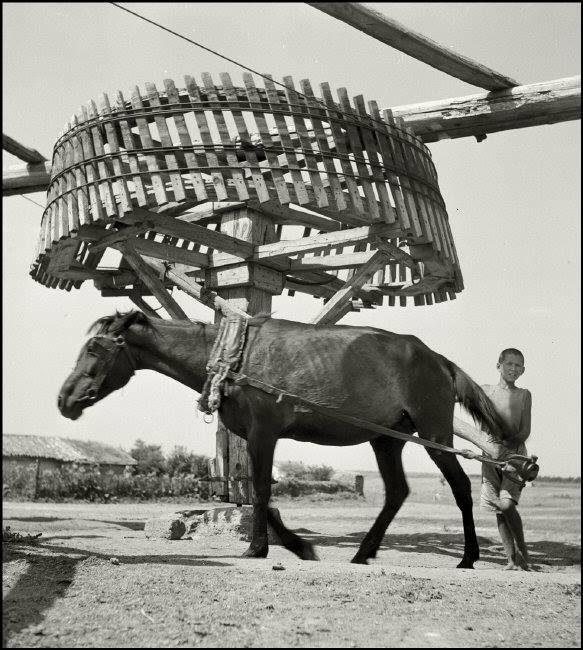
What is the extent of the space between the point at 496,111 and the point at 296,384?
4.71 meters

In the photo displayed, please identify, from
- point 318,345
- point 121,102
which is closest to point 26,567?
point 318,345

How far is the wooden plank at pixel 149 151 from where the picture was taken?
766cm

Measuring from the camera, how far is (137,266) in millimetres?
9039

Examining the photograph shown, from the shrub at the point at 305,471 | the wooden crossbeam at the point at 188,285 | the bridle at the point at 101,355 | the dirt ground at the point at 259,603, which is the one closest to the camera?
the dirt ground at the point at 259,603

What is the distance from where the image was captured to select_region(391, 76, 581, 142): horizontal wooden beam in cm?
894

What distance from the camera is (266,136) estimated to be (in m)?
7.73

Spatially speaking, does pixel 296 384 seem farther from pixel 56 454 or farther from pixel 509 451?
pixel 56 454

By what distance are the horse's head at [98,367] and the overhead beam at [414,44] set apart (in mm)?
2946

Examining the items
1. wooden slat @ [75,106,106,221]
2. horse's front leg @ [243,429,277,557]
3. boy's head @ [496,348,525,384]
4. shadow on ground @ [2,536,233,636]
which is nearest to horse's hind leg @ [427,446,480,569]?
boy's head @ [496,348,525,384]

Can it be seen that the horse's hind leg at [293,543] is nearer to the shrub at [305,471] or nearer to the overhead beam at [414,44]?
the overhead beam at [414,44]

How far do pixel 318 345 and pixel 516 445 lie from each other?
2.09 meters

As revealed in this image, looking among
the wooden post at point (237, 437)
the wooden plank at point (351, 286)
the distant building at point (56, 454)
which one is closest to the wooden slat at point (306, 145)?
the wooden plank at point (351, 286)

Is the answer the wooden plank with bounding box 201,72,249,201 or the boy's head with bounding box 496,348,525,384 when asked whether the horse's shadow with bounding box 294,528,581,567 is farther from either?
the wooden plank with bounding box 201,72,249,201

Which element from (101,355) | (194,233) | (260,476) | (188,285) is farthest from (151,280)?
(260,476)
